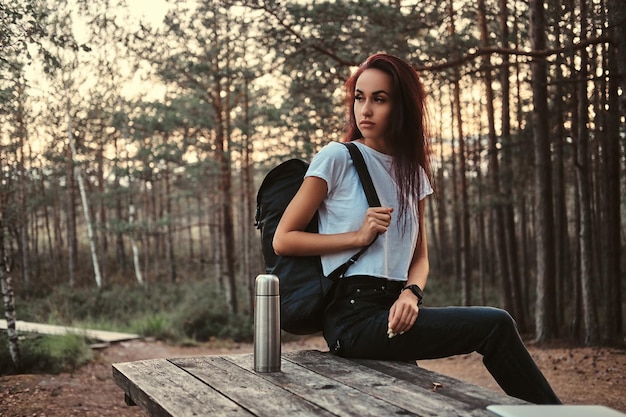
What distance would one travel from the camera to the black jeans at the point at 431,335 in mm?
2355

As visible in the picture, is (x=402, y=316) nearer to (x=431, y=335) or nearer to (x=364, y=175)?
(x=431, y=335)

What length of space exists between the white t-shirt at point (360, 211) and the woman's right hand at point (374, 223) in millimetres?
88

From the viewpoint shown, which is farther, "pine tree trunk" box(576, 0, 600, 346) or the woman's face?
"pine tree trunk" box(576, 0, 600, 346)

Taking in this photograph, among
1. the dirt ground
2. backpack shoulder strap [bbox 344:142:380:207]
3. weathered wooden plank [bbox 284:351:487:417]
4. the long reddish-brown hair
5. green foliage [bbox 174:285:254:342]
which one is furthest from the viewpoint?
green foliage [bbox 174:285:254:342]

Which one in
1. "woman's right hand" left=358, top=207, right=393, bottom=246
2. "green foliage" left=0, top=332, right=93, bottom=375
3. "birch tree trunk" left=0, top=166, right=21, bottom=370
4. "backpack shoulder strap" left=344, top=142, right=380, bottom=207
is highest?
"backpack shoulder strap" left=344, top=142, right=380, bottom=207

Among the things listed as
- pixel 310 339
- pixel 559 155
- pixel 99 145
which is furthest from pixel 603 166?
pixel 99 145

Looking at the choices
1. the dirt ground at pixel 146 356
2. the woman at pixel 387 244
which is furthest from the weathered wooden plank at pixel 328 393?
the dirt ground at pixel 146 356

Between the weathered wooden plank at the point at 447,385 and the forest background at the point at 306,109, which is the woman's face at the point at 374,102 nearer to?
the forest background at the point at 306,109

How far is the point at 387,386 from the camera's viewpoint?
2.11 m

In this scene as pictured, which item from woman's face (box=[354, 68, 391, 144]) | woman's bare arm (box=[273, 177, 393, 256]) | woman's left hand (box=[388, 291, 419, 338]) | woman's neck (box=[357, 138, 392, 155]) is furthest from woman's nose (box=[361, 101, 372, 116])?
woman's left hand (box=[388, 291, 419, 338])

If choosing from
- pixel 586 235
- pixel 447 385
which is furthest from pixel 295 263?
pixel 586 235

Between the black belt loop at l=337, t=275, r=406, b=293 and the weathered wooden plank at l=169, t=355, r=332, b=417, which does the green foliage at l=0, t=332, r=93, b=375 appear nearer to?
the weathered wooden plank at l=169, t=355, r=332, b=417

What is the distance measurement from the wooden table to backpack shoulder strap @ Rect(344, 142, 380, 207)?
0.64 m

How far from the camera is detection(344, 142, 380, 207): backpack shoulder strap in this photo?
2660 millimetres
